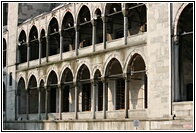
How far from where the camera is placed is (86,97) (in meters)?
38.6

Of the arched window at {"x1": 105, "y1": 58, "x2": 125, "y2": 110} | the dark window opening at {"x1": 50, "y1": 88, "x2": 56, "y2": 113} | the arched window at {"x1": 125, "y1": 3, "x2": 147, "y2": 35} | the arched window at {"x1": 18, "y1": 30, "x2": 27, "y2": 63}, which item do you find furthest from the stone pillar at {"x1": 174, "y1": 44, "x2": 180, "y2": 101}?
the arched window at {"x1": 18, "y1": 30, "x2": 27, "y2": 63}

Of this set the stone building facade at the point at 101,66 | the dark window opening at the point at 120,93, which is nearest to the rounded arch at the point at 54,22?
the stone building facade at the point at 101,66

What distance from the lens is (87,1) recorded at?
33438mm

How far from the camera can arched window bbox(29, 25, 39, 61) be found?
137ft

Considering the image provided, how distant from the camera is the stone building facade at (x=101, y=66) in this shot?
26.1 meters

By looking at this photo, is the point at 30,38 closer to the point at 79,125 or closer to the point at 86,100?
the point at 86,100

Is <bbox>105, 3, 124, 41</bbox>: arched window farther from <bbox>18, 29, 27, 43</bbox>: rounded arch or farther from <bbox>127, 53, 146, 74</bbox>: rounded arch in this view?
<bbox>18, 29, 27, 43</bbox>: rounded arch

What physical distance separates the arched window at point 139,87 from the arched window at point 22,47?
13512 mm

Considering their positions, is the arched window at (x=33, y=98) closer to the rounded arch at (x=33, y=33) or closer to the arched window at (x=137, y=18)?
the rounded arch at (x=33, y=33)

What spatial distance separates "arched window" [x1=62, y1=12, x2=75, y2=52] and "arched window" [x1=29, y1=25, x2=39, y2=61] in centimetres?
261

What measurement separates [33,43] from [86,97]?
7.88 meters

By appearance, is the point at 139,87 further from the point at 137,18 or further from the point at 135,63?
the point at 137,18

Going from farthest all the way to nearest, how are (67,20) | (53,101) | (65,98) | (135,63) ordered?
(53,101)
(65,98)
(67,20)
(135,63)

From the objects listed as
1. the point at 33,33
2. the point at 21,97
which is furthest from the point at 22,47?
the point at 21,97
